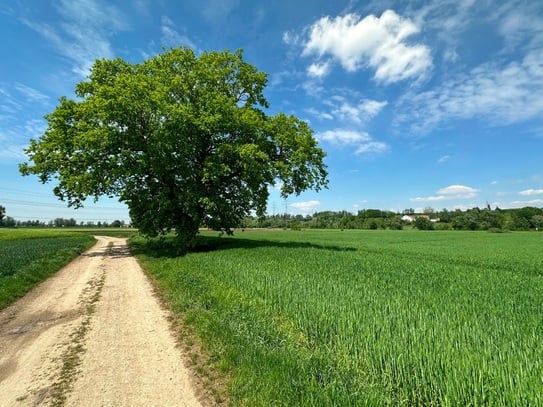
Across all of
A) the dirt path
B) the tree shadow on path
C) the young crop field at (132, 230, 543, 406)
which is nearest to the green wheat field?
the young crop field at (132, 230, 543, 406)

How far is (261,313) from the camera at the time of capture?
8.18 metres

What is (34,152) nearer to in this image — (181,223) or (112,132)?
(112,132)

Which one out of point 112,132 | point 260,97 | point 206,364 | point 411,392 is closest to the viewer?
point 411,392

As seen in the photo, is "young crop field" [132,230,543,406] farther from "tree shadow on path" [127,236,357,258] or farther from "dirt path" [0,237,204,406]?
"tree shadow on path" [127,236,357,258]

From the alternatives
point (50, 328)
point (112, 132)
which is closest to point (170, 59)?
point (112, 132)

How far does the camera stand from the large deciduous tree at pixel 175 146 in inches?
928

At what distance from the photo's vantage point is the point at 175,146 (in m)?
24.1

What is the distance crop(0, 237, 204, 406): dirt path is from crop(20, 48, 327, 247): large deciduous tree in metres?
13.9

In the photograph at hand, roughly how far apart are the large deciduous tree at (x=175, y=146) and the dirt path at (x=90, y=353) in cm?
1391

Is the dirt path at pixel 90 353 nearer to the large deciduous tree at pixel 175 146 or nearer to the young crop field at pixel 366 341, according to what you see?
the young crop field at pixel 366 341

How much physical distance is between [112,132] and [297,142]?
14.5 meters

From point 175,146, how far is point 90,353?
1915cm

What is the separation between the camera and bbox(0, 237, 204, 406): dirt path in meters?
5.15

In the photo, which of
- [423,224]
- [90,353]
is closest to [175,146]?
[90,353]
